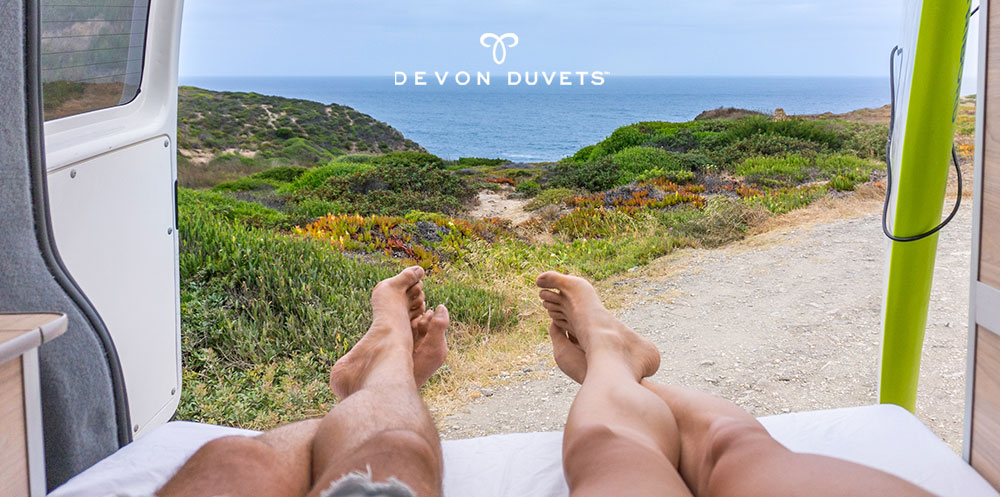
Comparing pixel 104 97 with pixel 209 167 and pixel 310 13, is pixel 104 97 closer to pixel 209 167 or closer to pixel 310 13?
pixel 209 167

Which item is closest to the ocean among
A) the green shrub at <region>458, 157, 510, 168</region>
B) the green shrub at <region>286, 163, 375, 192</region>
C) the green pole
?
the green shrub at <region>458, 157, 510, 168</region>

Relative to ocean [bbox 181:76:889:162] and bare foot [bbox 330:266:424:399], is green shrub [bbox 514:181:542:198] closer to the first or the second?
bare foot [bbox 330:266:424:399]

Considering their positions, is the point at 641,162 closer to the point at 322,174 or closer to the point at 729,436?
the point at 322,174

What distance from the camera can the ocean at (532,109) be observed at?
663 inches

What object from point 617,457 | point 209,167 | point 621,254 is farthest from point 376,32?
point 617,457

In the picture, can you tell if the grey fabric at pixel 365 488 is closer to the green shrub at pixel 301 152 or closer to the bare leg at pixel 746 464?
the bare leg at pixel 746 464

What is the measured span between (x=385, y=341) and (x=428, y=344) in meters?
0.18

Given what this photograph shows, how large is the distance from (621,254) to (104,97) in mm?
2813

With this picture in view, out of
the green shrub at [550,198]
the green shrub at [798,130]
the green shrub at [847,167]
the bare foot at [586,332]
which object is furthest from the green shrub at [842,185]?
the bare foot at [586,332]

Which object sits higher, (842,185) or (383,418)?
(842,185)

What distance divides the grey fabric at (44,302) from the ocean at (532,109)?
1288 cm

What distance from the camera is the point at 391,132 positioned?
7965 millimetres

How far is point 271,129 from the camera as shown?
724 cm

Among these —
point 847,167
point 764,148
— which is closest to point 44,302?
point 847,167
